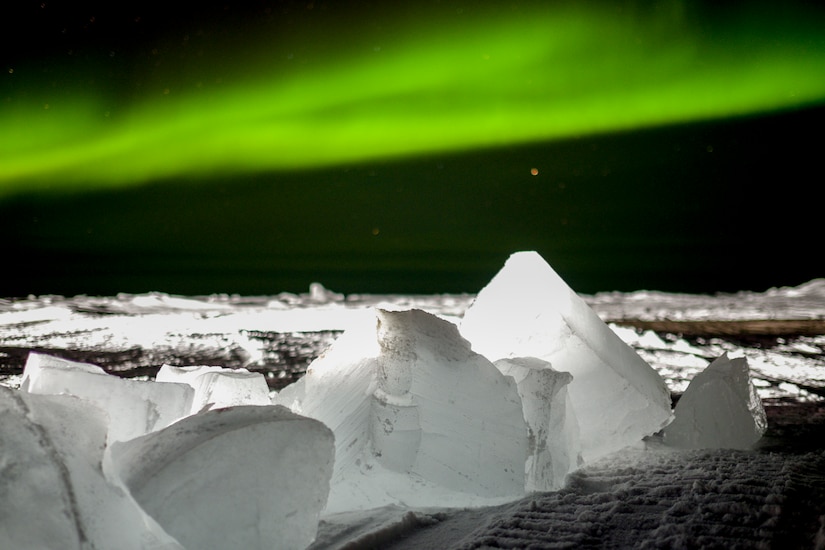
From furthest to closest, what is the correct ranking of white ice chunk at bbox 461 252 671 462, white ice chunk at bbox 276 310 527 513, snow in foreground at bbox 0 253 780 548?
white ice chunk at bbox 461 252 671 462
white ice chunk at bbox 276 310 527 513
snow in foreground at bbox 0 253 780 548

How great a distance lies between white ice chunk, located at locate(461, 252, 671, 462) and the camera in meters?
2.40

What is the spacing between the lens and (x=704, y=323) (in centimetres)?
812

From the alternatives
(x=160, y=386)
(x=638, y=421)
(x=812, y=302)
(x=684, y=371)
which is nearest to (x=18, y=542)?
(x=160, y=386)

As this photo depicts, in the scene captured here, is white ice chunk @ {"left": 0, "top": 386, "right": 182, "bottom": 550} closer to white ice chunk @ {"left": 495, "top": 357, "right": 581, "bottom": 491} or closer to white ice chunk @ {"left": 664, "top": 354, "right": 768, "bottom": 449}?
white ice chunk @ {"left": 495, "top": 357, "right": 581, "bottom": 491}

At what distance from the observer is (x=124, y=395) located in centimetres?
188

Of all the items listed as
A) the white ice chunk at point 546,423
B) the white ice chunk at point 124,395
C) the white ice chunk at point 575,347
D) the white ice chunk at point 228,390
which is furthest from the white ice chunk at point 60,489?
the white ice chunk at point 575,347

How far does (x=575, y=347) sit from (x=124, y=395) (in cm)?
155

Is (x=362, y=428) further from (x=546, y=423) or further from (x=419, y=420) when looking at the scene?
(x=546, y=423)

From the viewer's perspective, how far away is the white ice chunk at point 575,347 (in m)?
2.40

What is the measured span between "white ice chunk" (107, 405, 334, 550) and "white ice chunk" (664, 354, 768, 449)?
154cm

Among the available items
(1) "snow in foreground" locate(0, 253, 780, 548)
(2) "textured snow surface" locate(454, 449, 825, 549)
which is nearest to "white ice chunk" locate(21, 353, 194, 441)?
(1) "snow in foreground" locate(0, 253, 780, 548)

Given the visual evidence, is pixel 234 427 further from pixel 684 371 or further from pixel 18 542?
pixel 684 371

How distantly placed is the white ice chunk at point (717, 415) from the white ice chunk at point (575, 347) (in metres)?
0.09

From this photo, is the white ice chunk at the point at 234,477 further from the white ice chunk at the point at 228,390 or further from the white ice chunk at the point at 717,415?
the white ice chunk at the point at 717,415
